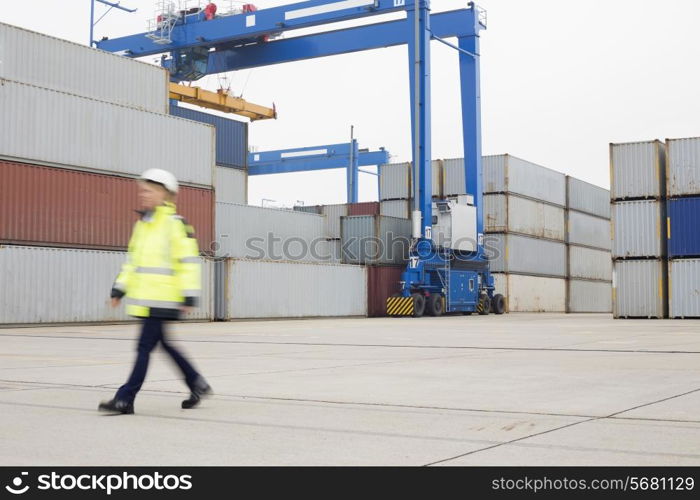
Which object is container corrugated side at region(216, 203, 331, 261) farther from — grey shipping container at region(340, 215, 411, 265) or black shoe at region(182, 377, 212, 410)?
black shoe at region(182, 377, 212, 410)

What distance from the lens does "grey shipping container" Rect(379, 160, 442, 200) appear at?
43.8 m

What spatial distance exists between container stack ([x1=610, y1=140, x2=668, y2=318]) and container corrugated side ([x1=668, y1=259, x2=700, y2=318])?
63 centimetres

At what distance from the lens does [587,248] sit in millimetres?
51031

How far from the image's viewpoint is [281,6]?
113 feet

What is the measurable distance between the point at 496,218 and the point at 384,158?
2190 centimetres

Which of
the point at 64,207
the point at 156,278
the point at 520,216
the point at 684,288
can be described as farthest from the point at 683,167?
the point at 156,278

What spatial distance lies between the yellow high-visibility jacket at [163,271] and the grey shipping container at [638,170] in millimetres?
28779

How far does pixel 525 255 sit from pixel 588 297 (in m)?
9.47

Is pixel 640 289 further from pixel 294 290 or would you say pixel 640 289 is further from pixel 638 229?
pixel 294 290

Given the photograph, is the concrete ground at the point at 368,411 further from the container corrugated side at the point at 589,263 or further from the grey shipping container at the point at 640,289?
the container corrugated side at the point at 589,263

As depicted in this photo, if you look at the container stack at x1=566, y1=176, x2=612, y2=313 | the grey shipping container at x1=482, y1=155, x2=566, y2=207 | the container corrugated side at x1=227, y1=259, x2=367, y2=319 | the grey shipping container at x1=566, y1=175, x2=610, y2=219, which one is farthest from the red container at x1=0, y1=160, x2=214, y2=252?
the container stack at x1=566, y1=176, x2=612, y2=313

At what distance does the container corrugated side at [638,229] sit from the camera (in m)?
32.0
